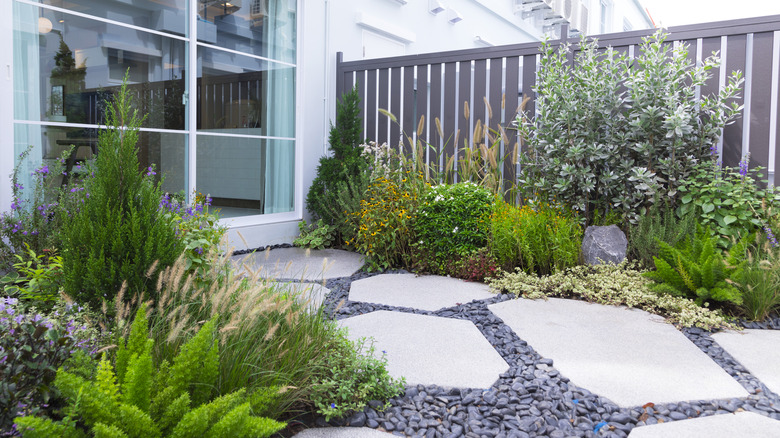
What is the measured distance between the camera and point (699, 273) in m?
2.87

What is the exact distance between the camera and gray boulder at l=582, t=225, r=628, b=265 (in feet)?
11.9

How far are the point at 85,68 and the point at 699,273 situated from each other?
3998 millimetres

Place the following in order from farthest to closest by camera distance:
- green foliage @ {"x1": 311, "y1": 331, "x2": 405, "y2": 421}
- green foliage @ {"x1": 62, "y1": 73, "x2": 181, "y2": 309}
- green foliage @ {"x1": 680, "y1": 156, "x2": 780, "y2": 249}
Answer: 1. green foliage @ {"x1": 680, "y1": 156, "x2": 780, "y2": 249}
2. green foliage @ {"x1": 62, "y1": 73, "x2": 181, "y2": 309}
3. green foliage @ {"x1": 311, "y1": 331, "x2": 405, "y2": 421}

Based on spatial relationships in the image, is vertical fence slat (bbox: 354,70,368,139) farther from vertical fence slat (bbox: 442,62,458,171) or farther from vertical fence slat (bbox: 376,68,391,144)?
vertical fence slat (bbox: 442,62,458,171)

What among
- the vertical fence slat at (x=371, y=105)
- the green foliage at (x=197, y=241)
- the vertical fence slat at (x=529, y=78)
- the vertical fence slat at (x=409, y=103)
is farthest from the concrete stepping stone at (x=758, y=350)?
the vertical fence slat at (x=371, y=105)

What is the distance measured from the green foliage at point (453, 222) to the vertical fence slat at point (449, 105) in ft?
4.07

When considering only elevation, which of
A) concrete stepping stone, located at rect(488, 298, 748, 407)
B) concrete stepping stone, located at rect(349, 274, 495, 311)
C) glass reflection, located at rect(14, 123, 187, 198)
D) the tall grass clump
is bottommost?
concrete stepping stone, located at rect(488, 298, 748, 407)

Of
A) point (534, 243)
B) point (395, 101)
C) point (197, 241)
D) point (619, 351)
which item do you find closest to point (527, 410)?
point (619, 351)

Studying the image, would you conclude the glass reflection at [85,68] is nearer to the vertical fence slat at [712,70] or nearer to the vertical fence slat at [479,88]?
the vertical fence slat at [479,88]

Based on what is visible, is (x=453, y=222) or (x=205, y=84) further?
(x=205, y=84)

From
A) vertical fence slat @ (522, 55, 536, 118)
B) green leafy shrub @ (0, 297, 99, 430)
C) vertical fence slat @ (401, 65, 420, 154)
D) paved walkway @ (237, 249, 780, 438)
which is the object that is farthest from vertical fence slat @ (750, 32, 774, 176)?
green leafy shrub @ (0, 297, 99, 430)

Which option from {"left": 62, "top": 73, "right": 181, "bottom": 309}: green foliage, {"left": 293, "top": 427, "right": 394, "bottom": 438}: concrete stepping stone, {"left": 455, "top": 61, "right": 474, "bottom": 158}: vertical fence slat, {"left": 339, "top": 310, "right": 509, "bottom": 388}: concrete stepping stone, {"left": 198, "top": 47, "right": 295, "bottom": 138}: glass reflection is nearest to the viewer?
{"left": 293, "top": 427, "right": 394, "bottom": 438}: concrete stepping stone

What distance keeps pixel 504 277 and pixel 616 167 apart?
1281mm

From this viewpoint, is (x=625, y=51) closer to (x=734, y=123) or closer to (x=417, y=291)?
(x=734, y=123)
